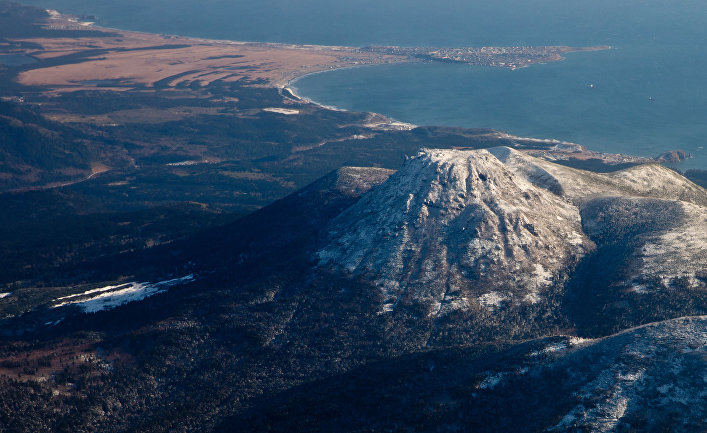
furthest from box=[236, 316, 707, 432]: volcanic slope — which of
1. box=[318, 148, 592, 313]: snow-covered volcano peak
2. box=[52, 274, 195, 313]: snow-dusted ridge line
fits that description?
box=[52, 274, 195, 313]: snow-dusted ridge line

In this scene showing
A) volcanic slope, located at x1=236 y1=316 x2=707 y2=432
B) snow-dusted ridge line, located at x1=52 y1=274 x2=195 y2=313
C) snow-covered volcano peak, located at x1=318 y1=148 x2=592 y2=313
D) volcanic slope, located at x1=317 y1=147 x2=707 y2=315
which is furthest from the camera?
snow-dusted ridge line, located at x1=52 y1=274 x2=195 y2=313

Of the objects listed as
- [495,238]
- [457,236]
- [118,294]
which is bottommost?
[118,294]

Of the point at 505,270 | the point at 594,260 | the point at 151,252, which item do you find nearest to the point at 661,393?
the point at 505,270

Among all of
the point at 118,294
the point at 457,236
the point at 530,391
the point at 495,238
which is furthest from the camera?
the point at 118,294

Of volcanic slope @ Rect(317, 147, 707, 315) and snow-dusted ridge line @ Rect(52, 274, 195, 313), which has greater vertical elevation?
volcanic slope @ Rect(317, 147, 707, 315)

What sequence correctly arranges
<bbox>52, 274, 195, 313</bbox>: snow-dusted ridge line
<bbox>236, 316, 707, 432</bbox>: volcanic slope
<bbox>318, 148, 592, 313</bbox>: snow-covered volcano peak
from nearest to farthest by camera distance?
<bbox>236, 316, 707, 432</bbox>: volcanic slope, <bbox>318, 148, 592, 313</bbox>: snow-covered volcano peak, <bbox>52, 274, 195, 313</bbox>: snow-dusted ridge line

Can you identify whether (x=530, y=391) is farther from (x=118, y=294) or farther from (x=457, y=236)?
(x=118, y=294)

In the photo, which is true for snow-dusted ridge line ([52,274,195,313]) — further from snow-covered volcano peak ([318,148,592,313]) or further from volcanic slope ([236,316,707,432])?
volcanic slope ([236,316,707,432])

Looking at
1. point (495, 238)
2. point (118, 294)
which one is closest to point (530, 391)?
point (495, 238)
